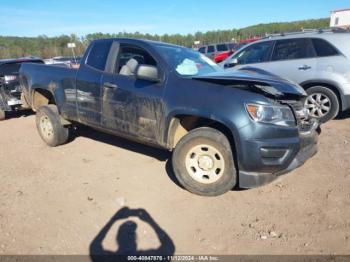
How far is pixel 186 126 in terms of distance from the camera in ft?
14.1

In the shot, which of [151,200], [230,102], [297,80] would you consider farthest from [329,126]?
[151,200]

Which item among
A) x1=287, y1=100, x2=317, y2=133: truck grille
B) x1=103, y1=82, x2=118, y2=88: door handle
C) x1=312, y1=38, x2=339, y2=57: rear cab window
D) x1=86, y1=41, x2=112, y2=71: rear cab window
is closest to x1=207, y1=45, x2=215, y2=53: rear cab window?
x1=312, y1=38, x2=339, y2=57: rear cab window

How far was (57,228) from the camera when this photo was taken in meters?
3.39

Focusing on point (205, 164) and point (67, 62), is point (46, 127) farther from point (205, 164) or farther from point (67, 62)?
point (67, 62)

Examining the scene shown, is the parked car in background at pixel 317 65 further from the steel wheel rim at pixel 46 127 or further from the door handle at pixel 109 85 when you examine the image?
the steel wheel rim at pixel 46 127

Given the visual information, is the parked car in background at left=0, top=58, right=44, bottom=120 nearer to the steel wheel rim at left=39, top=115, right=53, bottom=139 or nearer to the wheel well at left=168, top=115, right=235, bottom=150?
the steel wheel rim at left=39, top=115, right=53, bottom=139

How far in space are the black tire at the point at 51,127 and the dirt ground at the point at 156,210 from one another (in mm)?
579

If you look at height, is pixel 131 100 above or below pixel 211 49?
below

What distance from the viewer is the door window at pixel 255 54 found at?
728 centimetres

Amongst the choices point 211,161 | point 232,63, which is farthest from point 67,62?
point 211,161

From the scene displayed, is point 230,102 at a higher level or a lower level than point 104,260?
higher

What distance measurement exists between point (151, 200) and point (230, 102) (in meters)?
1.50

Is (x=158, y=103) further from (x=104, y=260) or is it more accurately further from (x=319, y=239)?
(x=319, y=239)

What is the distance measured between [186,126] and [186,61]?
101cm
